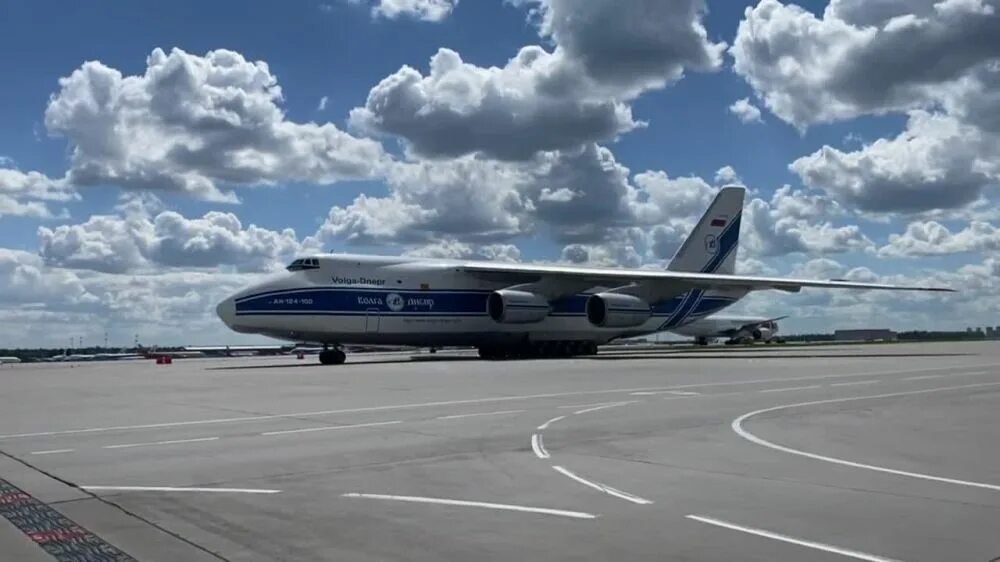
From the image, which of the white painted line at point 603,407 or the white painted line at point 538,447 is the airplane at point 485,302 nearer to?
the white painted line at point 603,407

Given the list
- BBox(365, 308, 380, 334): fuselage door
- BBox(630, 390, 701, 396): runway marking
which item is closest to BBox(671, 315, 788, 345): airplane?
BBox(365, 308, 380, 334): fuselage door

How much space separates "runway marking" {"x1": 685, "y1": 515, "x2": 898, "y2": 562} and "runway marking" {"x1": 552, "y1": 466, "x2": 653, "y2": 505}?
2.29 ft

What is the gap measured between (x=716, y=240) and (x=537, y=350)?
13526 mm

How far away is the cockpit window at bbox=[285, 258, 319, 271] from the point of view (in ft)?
126

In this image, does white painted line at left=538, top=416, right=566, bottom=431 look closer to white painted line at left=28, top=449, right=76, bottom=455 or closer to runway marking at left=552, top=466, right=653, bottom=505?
runway marking at left=552, top=466, right=653, bottom=505

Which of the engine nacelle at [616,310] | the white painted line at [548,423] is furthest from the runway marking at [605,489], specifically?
the engine nacelle at [616,310]

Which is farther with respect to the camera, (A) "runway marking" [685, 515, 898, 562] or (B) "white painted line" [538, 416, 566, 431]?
(B) "white painted line" [538, 416, 566, 431]

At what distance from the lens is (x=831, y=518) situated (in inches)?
271

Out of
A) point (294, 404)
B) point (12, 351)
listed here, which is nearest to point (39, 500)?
point (294, 404)

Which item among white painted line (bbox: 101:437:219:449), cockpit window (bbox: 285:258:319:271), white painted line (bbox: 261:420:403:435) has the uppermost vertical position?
cockpit window (bbox: 285:258:319:271)

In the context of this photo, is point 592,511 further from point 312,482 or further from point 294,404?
point 294,404

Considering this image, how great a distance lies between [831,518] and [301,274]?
33277mm

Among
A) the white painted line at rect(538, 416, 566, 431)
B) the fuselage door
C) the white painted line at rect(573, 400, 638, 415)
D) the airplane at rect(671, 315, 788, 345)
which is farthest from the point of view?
the airplane at rect(671, 315, 788, 345)

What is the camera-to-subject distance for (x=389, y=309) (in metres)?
40.2
